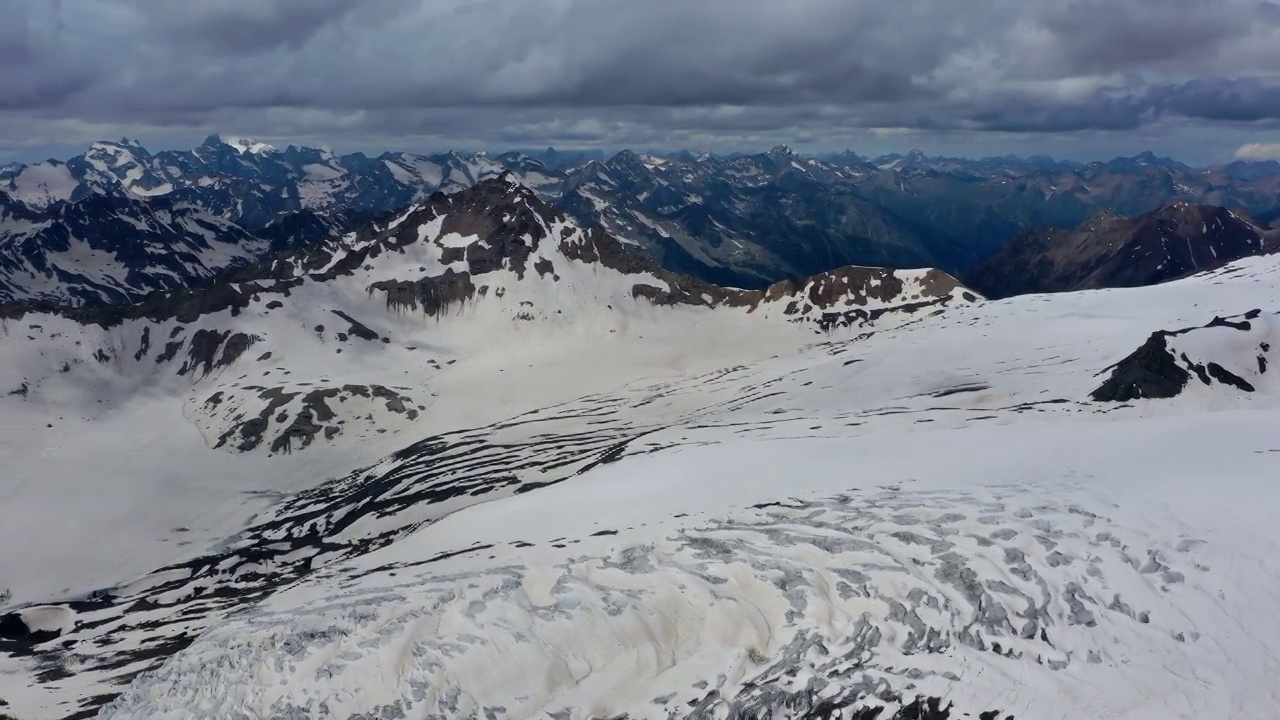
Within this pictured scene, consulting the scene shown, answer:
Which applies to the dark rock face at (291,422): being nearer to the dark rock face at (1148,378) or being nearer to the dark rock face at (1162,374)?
the dark rock face at (1148,378)

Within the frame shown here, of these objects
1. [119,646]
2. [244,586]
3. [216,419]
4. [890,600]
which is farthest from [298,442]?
[890,600]

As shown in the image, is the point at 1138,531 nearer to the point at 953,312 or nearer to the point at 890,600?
the point at 890,600

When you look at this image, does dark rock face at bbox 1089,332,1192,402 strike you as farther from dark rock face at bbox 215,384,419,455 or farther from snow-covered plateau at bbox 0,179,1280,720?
dark rock face at bbox 215,384,419,455

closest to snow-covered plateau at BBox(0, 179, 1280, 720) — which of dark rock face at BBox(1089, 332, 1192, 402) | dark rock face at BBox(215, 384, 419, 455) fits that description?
dark rock face at BBox(1089, 332, 1192, 402)

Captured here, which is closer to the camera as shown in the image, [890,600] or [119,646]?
[890,600]

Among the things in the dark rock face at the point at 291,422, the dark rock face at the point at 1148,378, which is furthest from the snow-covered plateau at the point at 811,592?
the dark rock face at the point at 291,422

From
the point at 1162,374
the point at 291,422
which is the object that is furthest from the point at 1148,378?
the point at 291,422

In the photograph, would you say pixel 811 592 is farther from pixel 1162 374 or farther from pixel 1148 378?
pixel 1162 374

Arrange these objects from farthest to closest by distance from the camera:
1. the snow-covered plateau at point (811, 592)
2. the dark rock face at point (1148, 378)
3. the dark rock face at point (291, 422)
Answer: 1. the dark rock face at point (291, 422)
2. the dark rock face at point (1148, 378)
3. the snow-covered plateau at point (811, 592)
